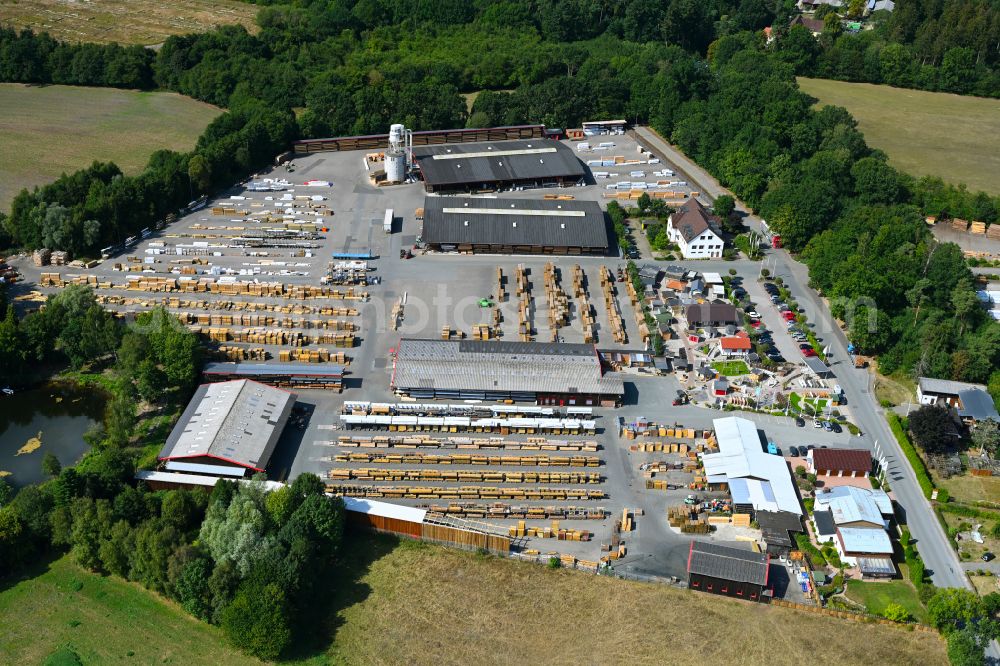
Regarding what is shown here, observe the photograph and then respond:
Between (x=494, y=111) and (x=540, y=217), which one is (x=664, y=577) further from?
(x=494, y=111)

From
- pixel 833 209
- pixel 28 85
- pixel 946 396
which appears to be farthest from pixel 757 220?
pixel 28 85

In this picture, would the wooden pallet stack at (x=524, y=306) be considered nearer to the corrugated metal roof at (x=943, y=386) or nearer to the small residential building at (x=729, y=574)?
the small residential building at (x=729, y=574)

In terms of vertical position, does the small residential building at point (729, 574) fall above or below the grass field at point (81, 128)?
below

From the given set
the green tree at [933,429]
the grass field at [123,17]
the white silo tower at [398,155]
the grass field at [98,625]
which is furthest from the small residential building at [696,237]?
the grass field at [123,17]

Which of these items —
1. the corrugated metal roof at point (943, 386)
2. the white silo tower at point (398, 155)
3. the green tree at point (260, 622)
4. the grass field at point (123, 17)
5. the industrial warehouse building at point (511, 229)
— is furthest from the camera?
the grass field at point (123, 17)

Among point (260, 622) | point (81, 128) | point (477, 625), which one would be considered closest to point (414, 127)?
point (81, 128)

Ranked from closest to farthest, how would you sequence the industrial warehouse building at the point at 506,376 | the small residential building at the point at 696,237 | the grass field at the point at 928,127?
the industrial warehouse building at the point at 506,376 → the small residential building at the point at 696,237 → the grass field at the point at 928,127

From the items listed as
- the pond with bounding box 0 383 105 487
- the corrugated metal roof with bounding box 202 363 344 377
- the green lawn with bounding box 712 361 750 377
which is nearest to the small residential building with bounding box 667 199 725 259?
the green lawn with bounding box 712 361 750 377
